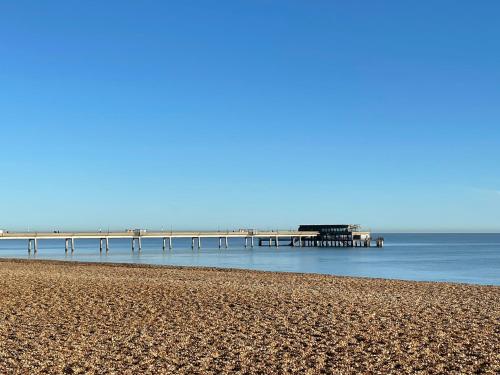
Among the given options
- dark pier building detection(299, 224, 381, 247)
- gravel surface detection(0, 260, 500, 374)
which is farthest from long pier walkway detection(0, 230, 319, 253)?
gravel surface detection(0, 260, 500, 374)

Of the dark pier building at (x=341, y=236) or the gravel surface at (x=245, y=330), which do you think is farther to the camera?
the dark pier building at (x=341, y=236)

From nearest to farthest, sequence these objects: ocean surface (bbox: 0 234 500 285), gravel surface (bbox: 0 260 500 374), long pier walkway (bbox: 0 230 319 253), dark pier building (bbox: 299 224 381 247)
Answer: gravel surface (bbox: 0 260 500 374)
ocean surface (bbox: 0 234 500 285)
long pier walkway (bbox: 0 230 319 253)
dark pier building (bbox: 299 224 381 247)

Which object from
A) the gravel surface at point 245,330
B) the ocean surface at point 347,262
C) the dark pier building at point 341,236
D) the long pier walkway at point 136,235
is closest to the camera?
the gravel surface at point 245,330

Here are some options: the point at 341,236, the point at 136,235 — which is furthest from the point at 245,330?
the point at 341,236

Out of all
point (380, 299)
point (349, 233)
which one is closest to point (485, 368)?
point (380, 299)

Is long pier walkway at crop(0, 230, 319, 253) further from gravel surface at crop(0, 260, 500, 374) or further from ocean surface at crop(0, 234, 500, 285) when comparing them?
gravel surface at crop(0, 260, 500, 374)

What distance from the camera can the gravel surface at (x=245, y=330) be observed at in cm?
995

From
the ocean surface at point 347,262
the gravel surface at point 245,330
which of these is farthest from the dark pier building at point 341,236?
the gravel surface at point 245,330

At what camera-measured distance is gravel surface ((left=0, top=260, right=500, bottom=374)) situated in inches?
392

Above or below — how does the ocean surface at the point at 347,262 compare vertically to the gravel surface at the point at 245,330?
below

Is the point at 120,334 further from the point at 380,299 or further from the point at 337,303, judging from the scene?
the point at 380,299

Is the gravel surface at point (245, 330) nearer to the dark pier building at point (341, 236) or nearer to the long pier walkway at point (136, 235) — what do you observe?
the long pier walkway at point (136, 235)

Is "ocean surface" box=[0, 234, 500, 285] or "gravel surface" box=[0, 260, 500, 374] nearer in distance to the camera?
"gravel surface" box=[0, 260, 500, 374]

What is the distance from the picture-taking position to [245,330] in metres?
13.0
